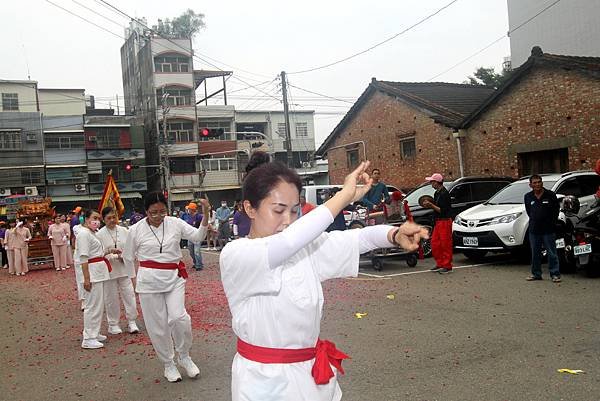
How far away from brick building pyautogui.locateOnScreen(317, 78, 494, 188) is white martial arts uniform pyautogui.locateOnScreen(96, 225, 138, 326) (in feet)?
48.6

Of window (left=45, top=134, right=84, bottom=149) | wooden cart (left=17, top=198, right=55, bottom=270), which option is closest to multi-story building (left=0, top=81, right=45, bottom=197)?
window (left=45, top=134, right=84, bottom=149)

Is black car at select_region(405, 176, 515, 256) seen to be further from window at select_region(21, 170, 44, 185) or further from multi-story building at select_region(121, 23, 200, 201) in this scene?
window at select_region(21, 170, 44, 185)

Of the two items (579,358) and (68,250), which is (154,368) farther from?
(68,250)

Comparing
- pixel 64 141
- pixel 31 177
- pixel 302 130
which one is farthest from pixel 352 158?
pixel 31 177

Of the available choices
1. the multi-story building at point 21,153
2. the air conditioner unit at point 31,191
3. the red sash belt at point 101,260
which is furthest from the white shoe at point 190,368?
the multi-story building at point 21,153

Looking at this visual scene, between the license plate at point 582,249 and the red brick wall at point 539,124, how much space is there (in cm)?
743

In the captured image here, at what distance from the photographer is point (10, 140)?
4247 cm

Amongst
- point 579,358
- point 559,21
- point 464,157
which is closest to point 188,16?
point 559,21

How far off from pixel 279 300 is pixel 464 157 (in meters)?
18.8

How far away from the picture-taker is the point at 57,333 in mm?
8312

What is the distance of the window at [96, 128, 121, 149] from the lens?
44.2m

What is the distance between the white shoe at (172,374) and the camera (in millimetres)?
5473

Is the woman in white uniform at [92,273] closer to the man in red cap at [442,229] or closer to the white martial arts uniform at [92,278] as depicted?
the white martial arts uniform at [92,278]

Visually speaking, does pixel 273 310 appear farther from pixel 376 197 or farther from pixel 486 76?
pixel 486 76
